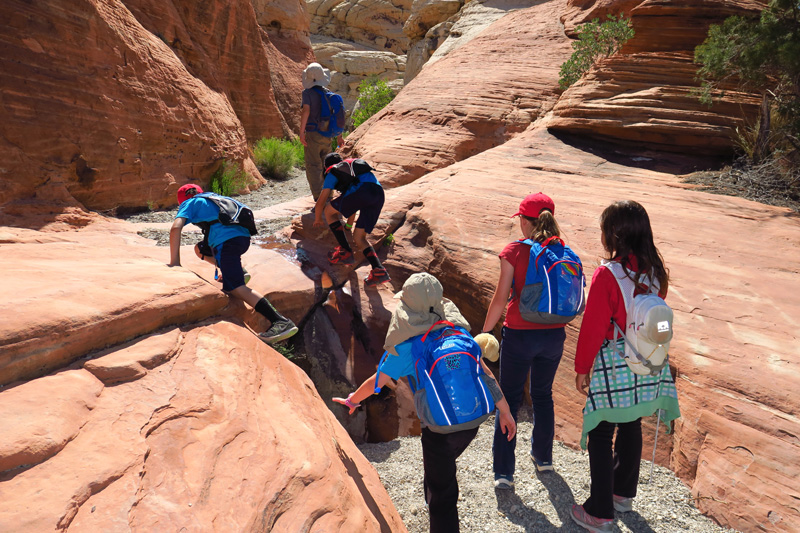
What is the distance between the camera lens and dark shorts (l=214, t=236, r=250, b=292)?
12.7ft

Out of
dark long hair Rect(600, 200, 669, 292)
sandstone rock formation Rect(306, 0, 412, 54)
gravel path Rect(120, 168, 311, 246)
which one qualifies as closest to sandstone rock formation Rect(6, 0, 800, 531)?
gravel path Rect(120, 168, 311, 246)

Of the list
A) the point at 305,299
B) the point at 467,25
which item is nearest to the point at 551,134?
the point at 305,299

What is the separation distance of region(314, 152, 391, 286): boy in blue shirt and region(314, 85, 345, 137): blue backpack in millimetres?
1300

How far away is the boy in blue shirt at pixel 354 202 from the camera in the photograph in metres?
5.09

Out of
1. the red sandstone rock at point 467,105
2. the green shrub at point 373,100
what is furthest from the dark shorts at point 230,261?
the green shrub at point 373,100

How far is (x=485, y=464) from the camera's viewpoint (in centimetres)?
370

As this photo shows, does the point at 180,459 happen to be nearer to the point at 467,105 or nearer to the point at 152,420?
the point at 152,420

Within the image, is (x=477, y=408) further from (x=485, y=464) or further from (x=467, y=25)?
(x=467, y=25)

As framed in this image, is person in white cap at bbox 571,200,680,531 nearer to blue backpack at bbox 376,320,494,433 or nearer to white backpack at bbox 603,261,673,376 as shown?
white backpack at bbox 603,261,673,376

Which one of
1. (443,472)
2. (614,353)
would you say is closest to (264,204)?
(443,472)

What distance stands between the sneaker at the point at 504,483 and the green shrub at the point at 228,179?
813 cm

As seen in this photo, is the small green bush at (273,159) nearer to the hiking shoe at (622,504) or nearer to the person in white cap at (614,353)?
the person in white cap at (614,353)

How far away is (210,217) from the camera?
3.95m

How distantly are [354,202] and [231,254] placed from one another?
61.8 inches
